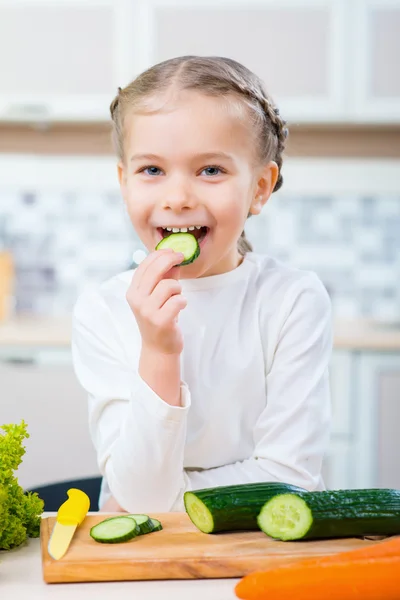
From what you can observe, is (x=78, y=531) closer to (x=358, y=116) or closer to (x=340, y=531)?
(x=340, y=531)

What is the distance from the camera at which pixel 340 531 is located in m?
1.07

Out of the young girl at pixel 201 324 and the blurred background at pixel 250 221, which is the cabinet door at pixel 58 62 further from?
the young girl at pixel 201 324

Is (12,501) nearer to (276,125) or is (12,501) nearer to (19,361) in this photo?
(276,125)

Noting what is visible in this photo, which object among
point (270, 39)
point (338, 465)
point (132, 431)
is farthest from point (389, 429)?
point (132, 431)

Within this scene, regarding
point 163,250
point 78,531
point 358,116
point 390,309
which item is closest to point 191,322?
point 163,250

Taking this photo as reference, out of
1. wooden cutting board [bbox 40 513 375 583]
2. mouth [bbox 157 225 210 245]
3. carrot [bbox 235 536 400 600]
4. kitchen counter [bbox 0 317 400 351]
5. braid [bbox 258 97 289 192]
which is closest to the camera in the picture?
carrot [bbox 235 536 400 600]

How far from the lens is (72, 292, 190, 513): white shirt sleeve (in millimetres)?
1263

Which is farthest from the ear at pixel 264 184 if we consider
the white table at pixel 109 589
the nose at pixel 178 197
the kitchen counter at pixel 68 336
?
the kitchen counter at pixel 68 336

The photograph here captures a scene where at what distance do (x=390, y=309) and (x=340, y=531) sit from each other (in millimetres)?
3010

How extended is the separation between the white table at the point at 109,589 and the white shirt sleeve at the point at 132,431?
30 centimetres

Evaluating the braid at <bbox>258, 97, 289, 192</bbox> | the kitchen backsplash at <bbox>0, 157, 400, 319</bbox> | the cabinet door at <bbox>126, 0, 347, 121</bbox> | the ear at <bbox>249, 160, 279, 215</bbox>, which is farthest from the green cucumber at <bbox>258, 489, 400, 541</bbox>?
the kitchen backsplash at <bbox>0, 157, 400, 319</bbox>

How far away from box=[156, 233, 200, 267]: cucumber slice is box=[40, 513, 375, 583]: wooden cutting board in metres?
0.43

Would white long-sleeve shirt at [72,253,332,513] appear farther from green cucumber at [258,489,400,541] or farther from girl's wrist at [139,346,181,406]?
green cucumber at [258,489,400,541]

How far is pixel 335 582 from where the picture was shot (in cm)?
88
